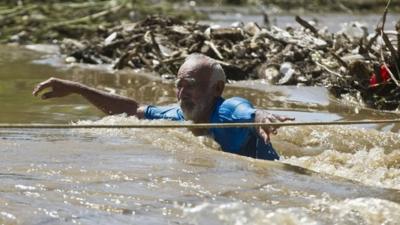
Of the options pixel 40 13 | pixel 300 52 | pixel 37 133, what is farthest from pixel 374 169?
pixel 40 13

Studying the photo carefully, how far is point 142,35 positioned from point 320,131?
501 cm

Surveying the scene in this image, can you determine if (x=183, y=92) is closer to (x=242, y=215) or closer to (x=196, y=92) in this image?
(x=196, y=92)

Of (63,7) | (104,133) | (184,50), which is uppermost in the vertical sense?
(104,133)

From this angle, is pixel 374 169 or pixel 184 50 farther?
pixel 184 50

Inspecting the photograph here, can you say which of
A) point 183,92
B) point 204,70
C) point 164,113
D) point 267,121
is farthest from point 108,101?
point 267,121

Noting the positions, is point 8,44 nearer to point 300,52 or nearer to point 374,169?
point 300,52

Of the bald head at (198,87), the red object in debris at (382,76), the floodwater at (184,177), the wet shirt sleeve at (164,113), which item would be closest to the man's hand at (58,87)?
the floodwater at (184,177)

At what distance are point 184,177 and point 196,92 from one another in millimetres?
1124

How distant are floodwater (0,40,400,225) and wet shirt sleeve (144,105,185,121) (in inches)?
4.2

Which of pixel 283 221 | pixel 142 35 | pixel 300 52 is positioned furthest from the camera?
pixel 142 35

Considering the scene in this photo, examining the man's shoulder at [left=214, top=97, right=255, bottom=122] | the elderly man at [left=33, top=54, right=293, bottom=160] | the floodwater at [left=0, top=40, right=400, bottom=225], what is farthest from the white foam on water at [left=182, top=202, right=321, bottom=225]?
the elderly man at [left=33, top=54, right=293, bottom=160]

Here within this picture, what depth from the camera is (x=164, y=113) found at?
240 inches

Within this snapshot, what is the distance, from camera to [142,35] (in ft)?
37.9

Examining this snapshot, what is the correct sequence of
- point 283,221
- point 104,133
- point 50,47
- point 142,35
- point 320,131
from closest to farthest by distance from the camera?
point 283,221
point 104,133
point 320,131
point 142,35
point 50,47
